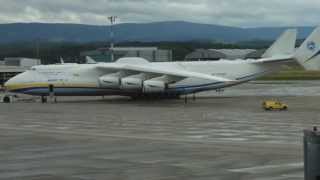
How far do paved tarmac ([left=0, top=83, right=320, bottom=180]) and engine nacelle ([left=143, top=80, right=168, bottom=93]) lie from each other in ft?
45.0

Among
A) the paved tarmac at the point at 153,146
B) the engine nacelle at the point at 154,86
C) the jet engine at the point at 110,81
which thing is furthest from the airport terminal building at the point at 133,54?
the paved tarmac at the point at 153,146

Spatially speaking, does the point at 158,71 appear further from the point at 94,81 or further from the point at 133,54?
the point at 133,54

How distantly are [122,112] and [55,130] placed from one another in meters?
12.6

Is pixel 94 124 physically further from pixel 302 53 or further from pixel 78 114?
pixel 302 53

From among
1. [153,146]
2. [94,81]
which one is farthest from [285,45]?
[153,146]

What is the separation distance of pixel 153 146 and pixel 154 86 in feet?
98.7

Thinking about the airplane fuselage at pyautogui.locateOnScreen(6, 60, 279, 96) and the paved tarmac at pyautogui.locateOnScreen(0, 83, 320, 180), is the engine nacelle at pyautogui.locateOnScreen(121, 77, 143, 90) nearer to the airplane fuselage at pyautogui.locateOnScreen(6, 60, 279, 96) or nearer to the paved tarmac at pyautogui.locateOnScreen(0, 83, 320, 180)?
the airplane fuselage at pyautogui.locateOnScreen(6, 60, 279, 96)

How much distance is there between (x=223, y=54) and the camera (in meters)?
197

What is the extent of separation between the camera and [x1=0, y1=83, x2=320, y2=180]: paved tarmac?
47.2ft

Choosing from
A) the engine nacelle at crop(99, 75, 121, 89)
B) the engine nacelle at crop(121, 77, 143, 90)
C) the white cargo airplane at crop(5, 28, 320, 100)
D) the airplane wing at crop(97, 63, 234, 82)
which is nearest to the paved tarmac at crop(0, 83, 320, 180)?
the airplane wing at crop(97, 63, 234, 82)

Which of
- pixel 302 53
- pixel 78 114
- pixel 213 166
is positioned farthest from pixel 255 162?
pixel 302 53

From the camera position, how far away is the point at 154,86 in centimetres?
5038

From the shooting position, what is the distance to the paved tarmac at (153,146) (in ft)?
47.2

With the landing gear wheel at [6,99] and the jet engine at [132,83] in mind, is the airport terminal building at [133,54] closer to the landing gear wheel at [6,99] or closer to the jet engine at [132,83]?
the landing gear wheel at [6,99]
